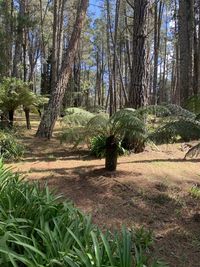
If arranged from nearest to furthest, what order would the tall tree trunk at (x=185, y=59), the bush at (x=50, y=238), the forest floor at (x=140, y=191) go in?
the bush at (x=50, y=238), the forest floor at (x=140, y=191), the tall tree trunk at (x=185, y=59)


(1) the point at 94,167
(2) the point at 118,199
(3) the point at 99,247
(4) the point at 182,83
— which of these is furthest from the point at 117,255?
(4) the point at 182,83

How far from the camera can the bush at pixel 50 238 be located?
2.95 meters

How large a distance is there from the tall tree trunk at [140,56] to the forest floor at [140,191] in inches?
53.7

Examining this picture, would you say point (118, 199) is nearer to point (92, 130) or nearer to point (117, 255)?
point (92, 130)

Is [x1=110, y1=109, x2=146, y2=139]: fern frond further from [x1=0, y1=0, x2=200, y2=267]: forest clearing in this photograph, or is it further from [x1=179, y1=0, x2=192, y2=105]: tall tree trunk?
[x1=179, y1=0, x2=192, y2=105]: tall tree trunk

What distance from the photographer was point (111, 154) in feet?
22.9

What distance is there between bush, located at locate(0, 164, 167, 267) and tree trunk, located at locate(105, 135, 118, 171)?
2840mm

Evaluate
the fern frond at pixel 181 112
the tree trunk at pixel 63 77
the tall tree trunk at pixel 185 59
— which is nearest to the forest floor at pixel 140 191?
the fern frond at pixel 181 112

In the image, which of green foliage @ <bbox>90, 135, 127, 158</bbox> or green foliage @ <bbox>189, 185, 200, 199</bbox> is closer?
green foliage @ <bbox>189, 185, 200, 199</bbox>

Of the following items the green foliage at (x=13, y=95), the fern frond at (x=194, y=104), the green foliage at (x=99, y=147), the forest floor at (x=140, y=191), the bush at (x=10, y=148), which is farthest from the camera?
the green foliage at (x=13, y=95)

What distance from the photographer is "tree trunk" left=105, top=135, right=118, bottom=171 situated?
697cm

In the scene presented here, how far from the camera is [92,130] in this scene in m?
7.34

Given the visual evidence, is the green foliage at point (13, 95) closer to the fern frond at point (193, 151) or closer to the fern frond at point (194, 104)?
the fern frond at point (194, 104)

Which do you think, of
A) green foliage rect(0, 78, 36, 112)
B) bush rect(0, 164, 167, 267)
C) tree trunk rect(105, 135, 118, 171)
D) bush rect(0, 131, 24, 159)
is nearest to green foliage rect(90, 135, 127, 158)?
tree trunk rect(105, 135, 118, 171)
